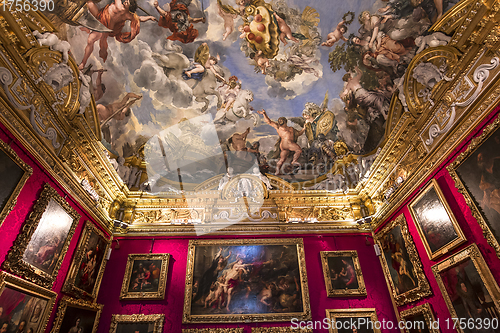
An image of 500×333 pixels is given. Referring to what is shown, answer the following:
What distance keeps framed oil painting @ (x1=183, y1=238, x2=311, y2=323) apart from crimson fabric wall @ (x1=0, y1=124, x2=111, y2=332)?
396 centimetres

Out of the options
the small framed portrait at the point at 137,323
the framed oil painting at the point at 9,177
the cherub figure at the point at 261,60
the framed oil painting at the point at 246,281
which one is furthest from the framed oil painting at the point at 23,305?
the cherub figure at the point at 261,60

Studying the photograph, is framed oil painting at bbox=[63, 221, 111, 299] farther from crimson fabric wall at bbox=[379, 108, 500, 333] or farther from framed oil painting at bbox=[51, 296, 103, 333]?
crimson fabric wall at bbox=[379, 108, 500, 333]

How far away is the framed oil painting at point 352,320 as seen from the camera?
30.4 ft

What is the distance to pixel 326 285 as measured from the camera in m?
10.0

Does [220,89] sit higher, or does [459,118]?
[220,89]

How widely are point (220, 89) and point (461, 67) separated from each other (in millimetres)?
7619

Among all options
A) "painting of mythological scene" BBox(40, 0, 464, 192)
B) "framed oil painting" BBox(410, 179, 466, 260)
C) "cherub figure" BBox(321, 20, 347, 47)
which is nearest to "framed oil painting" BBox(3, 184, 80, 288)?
"painting of mythological scene" BBox(40, 0, 464, 192)

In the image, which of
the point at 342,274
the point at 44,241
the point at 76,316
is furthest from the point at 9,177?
the point at 342,274

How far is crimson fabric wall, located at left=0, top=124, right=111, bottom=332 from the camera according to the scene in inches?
235

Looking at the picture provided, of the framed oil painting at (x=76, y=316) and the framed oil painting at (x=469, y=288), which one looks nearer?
the framed oil painting at (x=469, y=288)

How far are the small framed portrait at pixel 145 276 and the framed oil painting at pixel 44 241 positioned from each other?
8.98 ft

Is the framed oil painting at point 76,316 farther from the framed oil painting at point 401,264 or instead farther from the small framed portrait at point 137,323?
the framed oil painting at point 401,264

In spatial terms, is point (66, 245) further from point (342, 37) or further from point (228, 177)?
point (342, 37)

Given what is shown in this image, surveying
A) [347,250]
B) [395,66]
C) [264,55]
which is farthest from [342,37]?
[347,250]
